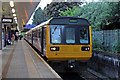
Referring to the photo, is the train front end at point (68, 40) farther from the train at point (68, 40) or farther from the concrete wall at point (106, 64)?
the concrete wall at point (106, 64)

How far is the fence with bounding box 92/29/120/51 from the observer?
2230 cm

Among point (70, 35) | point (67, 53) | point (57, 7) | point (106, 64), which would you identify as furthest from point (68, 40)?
point (57, 7)

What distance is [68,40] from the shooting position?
17.2 metres

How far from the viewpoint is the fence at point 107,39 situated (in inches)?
878

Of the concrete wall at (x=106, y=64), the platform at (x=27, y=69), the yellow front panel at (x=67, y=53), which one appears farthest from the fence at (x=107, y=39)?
the yellow front panel at (x=67, y=53)

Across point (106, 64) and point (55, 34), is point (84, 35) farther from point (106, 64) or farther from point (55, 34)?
point (106, 64)

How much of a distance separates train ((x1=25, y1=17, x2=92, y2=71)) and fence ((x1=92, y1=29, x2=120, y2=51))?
16.2ft

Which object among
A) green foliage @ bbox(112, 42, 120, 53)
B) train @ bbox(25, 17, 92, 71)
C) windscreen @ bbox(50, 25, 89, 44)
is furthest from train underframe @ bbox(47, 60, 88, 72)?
green foliage @ bbox(112, 42, 120, 53)

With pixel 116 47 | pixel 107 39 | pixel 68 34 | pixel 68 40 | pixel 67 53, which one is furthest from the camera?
pixel 107 39

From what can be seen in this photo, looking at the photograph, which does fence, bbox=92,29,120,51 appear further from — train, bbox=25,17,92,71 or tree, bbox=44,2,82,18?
tree, bbox=44,2,82,18

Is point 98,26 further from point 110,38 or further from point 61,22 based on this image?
point 61,22

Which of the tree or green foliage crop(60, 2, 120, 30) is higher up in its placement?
the tree

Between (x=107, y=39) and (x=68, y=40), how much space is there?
8.47 m

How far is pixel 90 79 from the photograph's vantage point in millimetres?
17938
